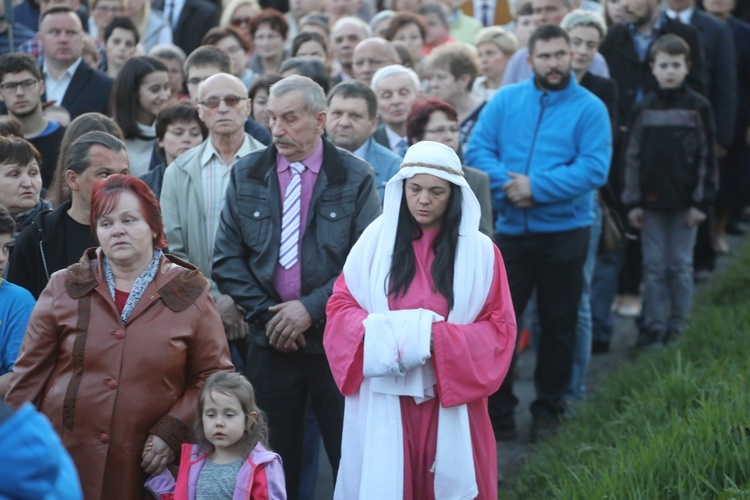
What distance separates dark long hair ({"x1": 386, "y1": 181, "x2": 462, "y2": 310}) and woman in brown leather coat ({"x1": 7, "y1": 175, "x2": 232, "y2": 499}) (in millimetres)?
821

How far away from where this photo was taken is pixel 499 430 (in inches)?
316

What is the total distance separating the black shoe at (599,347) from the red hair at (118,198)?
5505mm

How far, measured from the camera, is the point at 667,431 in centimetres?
633

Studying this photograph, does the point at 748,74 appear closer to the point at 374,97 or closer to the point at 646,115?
the point at 646,115

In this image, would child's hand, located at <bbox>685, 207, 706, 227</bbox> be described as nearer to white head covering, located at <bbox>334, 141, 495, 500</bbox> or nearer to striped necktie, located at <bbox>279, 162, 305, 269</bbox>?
striped necktie, located at <bbox>279, 162, 305, 269</bbox>

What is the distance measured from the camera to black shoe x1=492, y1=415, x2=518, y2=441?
8008 mm

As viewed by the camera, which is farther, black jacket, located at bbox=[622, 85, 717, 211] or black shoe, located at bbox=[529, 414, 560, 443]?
black jacket, located at bbox=[622, 85, 717, 211]

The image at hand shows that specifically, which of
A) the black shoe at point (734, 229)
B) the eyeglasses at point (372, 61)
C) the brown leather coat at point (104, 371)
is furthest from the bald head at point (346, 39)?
the brown leather coat at point (104, 371)

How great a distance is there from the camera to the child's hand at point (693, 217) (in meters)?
9.29

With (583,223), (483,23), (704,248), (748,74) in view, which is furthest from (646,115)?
(483,23)

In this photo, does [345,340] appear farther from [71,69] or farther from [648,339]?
[648,339]

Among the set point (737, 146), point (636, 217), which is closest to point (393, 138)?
point (636, 217)

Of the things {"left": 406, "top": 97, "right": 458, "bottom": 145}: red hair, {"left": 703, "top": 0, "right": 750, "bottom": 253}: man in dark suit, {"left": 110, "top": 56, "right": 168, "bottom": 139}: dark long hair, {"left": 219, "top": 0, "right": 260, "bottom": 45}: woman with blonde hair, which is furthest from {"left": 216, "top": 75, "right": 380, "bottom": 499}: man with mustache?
{"left": 703, "top": 0, "right": 750, "bottom": 253}: man in dark suit

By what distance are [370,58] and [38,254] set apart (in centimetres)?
411
